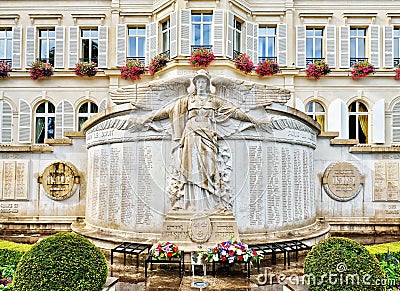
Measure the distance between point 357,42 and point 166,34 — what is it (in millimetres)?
13105

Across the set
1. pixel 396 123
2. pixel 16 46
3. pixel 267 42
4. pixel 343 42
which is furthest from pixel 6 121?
pixel 396 123

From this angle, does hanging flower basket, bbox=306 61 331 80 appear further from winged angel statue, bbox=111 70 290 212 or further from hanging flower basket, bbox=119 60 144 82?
winged angel statue, bbox=111 70 290 212

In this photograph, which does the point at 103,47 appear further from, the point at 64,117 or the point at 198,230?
the point at 198,230

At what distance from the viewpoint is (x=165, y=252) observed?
7.95 m

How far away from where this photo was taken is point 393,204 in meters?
13.7

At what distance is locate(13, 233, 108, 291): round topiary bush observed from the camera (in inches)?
214

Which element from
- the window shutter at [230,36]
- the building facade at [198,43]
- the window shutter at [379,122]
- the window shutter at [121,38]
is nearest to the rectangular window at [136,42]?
the building facade at [198,43]

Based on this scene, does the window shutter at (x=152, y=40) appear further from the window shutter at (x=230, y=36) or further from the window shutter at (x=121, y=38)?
the window shutter at (x=230, y=36)

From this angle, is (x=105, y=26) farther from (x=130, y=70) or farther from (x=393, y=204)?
(x=393, y=204)

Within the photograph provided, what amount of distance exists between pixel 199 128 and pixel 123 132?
253 cm

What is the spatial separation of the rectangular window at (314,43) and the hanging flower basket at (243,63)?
15.9 ft

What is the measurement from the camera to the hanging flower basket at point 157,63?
23.3 metres

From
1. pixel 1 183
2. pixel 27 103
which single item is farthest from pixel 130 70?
pixel 1 183

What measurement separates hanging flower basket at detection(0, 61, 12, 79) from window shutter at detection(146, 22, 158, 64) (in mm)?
9382
